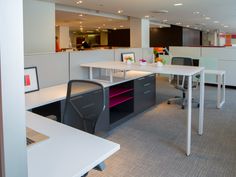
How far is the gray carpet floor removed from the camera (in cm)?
267

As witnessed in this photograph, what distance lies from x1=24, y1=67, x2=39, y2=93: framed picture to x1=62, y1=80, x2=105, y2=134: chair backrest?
126cm

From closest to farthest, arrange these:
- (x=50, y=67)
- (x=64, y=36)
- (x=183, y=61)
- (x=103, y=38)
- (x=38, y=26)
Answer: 1. (x=50, y=67)
2. (x=183, y=61)
3. (x=38, y=26)
4. (x=64, y=36)
5. (x=103, y=38)

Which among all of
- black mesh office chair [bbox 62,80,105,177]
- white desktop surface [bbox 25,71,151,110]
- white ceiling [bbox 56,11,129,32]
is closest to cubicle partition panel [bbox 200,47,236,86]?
white desktop surface [bbox 25,71,151,110]

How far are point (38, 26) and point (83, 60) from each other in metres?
3.02

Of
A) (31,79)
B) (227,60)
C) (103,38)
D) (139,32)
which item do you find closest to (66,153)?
(31,79)

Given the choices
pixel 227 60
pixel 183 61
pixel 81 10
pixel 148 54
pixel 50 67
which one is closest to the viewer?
pixel 50 67

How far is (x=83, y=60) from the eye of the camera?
4250 millimetres

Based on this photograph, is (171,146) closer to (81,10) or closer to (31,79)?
(31,79)

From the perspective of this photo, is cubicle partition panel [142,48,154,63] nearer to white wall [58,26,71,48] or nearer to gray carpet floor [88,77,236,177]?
gray carpet floor [88,77,236,177]

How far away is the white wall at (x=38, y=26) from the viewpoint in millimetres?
6262

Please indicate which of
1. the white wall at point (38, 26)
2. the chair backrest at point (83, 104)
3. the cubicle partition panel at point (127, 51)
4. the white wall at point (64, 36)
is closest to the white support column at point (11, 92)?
the chair backrest at point (83, 104)

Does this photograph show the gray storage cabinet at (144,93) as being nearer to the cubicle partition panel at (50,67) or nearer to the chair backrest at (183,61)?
the chair backrest at (183,61)

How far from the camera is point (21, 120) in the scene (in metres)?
0.67

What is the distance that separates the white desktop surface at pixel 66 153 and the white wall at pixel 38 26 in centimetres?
520
